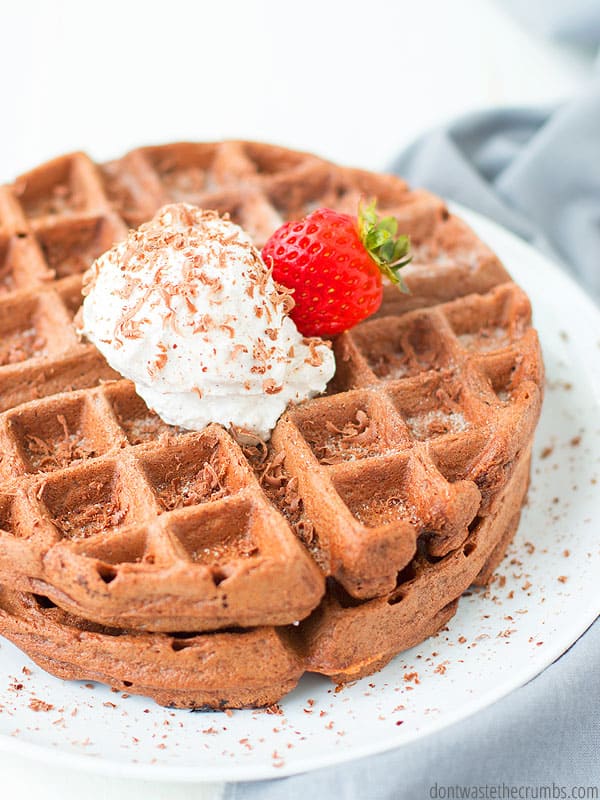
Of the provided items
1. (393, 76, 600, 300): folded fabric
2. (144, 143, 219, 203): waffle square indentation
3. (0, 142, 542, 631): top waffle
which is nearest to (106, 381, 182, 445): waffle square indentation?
(0, 142, 542, 631): top waffle

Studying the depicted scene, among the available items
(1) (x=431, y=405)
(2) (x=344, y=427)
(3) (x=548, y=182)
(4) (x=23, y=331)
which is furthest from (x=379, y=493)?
(3) (x=548, y=182)

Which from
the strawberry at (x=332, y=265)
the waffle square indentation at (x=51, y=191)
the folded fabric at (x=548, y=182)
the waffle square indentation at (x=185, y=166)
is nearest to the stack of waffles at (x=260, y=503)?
the strawberry at (x=332, y=265)

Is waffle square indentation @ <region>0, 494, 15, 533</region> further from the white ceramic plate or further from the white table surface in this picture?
the white table surface

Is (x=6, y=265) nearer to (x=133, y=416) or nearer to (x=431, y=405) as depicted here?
(x=133, y=416)

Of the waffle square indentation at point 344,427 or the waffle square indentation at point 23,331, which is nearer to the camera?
the waffle square indentation at point 344,427

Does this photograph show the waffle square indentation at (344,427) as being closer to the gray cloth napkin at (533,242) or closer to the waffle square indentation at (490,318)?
the waffle square indentation at (490,318)

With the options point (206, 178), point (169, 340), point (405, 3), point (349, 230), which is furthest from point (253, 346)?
point (405, 3)
